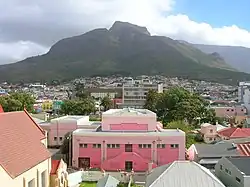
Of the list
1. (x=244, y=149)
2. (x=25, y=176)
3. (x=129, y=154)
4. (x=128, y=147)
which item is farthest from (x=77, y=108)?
(x=25, y=176)

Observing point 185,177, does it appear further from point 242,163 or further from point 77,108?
point 77,108

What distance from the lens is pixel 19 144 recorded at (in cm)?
2084

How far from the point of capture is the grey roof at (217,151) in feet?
110

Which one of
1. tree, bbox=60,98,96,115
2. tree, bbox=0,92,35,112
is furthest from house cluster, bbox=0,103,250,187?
tree, bbox=60,98,96,115

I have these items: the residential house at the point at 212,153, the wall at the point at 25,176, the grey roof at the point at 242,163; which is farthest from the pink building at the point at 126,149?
the wall at the point at 25,176

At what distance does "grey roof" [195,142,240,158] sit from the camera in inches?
1321

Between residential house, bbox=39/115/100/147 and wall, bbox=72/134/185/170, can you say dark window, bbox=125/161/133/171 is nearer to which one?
wall, bbox=72/134/185/170

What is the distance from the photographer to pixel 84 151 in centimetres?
3784

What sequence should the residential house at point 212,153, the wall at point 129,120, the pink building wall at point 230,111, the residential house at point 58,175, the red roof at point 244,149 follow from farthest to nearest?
the pink building wall at point 230,111, the wall at point 129,120, the red roof at point 244,149, the residential house at point 212,153, the residential house at point 58,175

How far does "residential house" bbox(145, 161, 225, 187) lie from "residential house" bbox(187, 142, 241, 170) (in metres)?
10.4

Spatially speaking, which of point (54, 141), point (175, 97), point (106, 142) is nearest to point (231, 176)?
point (106, 142)

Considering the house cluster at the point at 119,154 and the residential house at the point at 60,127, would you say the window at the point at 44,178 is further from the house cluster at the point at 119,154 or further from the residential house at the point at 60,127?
the residential house at the point at 60,127

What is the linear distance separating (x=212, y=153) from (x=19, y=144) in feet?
61.9

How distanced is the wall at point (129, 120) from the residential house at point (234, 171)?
41.8ft
